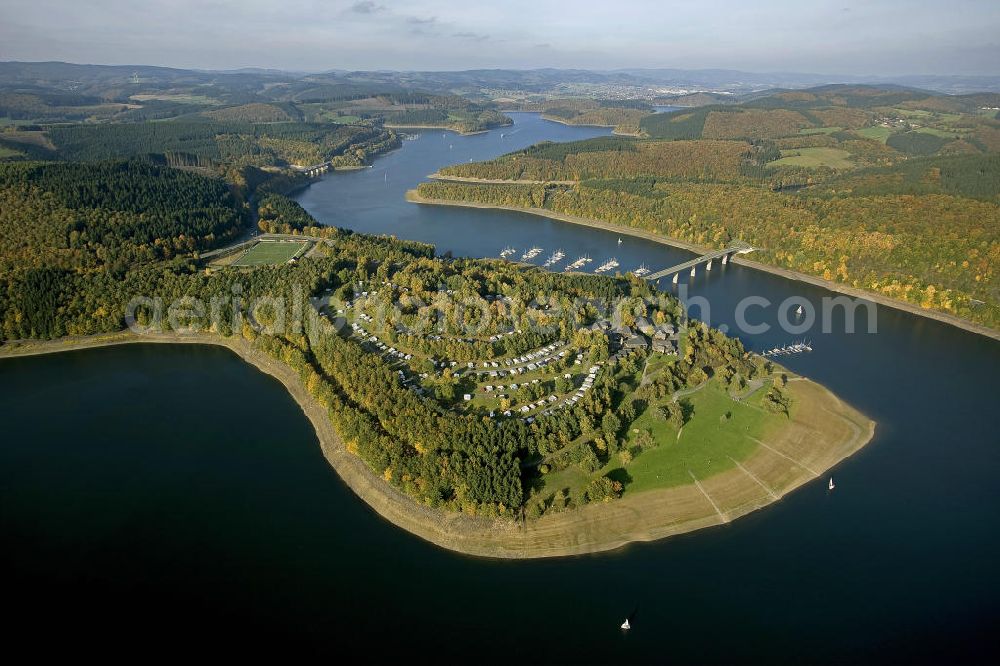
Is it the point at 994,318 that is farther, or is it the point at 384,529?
the point at 994,318

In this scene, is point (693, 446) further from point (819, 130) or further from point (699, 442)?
point (819, 130)

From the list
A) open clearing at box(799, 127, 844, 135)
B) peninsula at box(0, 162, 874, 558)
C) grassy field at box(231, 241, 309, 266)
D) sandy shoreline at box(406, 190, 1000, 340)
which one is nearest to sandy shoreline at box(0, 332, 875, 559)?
peninsula at box(0, 162, 874, 558)

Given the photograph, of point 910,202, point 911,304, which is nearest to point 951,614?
point 911,304

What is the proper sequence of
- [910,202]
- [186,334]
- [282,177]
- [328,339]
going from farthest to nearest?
[282,177] < [910,202] < [186,334] < [328,339]

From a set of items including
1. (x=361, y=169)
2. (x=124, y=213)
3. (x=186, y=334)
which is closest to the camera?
(x=186, y=334)

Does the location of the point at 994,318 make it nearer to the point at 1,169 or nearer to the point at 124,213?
the point at 124,213

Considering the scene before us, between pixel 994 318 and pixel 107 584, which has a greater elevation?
pixel 994 318

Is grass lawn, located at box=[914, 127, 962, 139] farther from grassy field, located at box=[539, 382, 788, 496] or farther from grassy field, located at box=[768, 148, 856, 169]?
grassy field, located at box=[539, 382, 788, 496]

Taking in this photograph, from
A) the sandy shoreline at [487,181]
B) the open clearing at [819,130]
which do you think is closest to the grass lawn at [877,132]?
the open clearing at [819,130]
